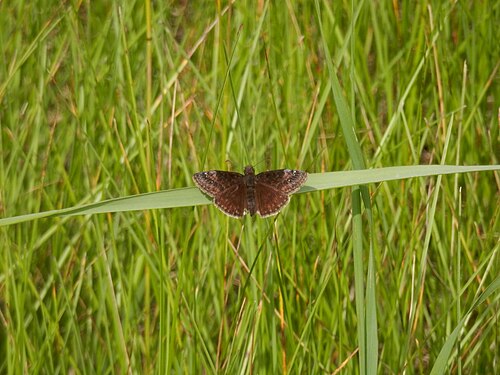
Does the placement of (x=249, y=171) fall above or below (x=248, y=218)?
above

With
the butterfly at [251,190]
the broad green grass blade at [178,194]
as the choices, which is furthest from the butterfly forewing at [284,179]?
the broad green grass blade at [178,194]

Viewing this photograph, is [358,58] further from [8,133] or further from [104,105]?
[8,133]

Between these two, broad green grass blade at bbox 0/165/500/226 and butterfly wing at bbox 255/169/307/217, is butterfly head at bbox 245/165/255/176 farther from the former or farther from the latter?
broad green grass blade at bbox 0/165/500/226

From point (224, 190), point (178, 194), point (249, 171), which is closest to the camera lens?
point (178, 194)

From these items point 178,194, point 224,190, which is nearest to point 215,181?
point 224,190

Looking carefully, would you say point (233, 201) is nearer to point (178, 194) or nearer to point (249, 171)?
point (249, 171)

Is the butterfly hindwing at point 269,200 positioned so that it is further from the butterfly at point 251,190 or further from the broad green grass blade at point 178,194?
the broad green grass blade at point 178,194

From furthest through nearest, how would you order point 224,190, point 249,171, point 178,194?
point 249,171 < point 224,190 < point 178,194

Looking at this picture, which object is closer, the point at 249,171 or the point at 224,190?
the point at 224,190
